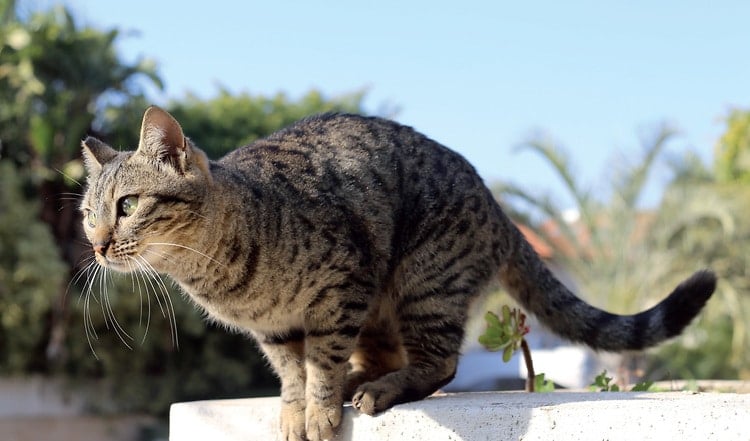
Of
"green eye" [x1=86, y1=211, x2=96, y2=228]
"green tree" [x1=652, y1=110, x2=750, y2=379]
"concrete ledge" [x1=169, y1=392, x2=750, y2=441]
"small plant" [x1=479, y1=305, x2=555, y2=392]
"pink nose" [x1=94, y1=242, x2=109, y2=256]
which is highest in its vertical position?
"green tree" [x1=652, y1=110, x2=750, y2=379]

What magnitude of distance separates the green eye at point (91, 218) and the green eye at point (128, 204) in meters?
0.13

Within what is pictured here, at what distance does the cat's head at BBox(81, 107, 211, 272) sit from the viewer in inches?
124

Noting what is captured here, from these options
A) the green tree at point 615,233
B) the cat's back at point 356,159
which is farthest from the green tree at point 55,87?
the cat's back at point 356,159

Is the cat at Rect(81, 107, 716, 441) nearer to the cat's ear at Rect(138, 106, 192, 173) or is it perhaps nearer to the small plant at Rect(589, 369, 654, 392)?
the cat's ear at Rect(138, 106, 192, 173)

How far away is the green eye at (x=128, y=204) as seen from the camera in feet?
10.5

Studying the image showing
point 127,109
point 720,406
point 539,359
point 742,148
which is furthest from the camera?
point 742,148

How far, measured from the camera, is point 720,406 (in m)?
2.59

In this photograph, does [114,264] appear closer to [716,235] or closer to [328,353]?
[328,353]

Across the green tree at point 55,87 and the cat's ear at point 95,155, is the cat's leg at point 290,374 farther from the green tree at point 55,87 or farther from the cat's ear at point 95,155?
the green tree at point 55,87

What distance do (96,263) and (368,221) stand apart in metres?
1.08

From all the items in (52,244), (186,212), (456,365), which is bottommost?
(456,365)

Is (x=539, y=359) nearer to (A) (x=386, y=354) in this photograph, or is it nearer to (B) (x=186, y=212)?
(A) (x=386, y=354)

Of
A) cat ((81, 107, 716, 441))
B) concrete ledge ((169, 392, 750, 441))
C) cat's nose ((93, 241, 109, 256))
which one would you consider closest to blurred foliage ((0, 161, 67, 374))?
cat ((81, 107, 716, 441))

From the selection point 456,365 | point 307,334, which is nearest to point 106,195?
point 307,334
